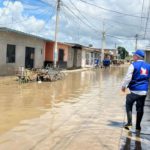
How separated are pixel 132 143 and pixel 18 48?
69.3 feet

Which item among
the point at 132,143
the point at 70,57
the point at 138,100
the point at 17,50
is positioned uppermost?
the point at 17,50

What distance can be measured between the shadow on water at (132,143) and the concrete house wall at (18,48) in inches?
697

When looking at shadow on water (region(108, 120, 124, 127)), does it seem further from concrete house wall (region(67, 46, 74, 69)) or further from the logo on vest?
concrete house wall (region(67, 46, 74, 69))

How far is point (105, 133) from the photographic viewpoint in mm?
8375

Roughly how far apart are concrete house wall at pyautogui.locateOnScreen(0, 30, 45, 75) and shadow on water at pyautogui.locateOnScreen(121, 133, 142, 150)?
1771 centimetres

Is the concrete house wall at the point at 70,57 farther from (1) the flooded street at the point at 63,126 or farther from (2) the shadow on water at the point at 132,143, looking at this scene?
(2) the shadow on water at the point at 132,143

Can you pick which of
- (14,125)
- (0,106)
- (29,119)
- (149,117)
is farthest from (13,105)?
(149,117)

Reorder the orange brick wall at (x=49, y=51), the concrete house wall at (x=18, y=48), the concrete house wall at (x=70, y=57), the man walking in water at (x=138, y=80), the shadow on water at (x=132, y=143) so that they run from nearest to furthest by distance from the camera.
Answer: the shadow on water at (x=132, y=143)
the man walking in water at (x=138, y=80)
the concrete house wall at (x=18, y=48)
the orange brick wall at (x=49, y=51)
the concrete house wall at (x=70, y=57)

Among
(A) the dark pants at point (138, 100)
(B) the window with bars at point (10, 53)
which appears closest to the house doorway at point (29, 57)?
(B) the window with bars at point (10, 53)

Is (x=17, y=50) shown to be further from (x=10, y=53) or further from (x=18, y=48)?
(x=10, y=53)

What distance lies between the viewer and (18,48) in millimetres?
27656

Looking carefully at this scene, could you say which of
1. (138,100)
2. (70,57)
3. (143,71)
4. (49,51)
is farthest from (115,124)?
(70,57)

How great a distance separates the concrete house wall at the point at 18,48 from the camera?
24.8 m

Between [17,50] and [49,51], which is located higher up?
[49,51]
